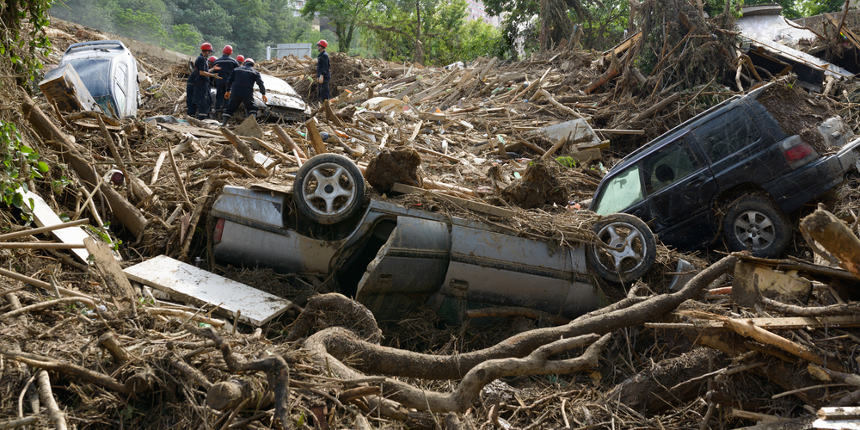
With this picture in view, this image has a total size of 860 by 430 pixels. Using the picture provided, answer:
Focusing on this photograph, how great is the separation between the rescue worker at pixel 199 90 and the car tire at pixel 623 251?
9690mm

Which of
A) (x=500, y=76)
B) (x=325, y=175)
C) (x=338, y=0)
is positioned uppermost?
(x=338, y=0)

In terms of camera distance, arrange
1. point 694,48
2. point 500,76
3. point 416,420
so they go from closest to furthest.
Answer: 1. point 416,420
2. point 694,48
3. point 500,76

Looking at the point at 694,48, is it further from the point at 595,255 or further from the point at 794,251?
the point at 595,255

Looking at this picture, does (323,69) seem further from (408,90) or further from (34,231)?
(34,231)

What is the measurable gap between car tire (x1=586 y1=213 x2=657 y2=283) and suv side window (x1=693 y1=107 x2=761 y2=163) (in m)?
1.67

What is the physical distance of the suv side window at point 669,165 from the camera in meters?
6.50

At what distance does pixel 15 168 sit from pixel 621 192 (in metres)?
6.47

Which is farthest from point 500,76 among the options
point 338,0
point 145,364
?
point 338,0

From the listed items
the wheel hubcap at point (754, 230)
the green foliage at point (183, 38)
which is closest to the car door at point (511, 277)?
the wheel hubcap at point (754, 230)

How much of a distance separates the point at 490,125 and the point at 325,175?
24.6ft

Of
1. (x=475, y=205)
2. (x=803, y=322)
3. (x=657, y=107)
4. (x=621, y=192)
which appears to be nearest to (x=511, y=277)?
(x=475, y=205)

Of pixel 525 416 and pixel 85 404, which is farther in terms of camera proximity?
pixel 525 416

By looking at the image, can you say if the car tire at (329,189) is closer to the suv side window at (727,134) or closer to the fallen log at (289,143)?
the fallen log at (289,143)

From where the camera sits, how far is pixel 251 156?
685 centimetres
